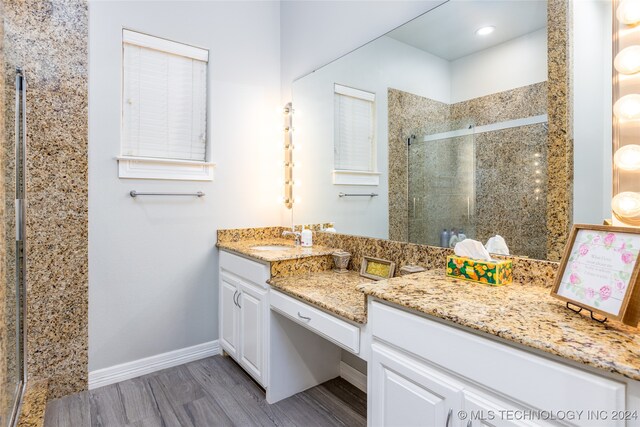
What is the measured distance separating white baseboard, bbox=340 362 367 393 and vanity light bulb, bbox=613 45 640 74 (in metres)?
1.99

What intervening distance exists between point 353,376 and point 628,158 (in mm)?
1886

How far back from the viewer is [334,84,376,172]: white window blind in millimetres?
2158

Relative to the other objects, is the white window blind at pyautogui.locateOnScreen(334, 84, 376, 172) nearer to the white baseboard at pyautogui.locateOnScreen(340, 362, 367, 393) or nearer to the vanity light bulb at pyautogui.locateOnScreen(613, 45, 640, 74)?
the vanity light bulb at pyautogui.locateOnScreen(613, 45, 640, 74)

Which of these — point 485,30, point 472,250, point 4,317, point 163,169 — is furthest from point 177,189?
point 485,30

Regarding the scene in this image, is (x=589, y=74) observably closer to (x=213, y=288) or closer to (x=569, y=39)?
(x=569, y=39)

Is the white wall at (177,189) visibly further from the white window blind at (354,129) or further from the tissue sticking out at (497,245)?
the tissue sticking out at (497,245)

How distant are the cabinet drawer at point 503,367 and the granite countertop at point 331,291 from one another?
0.79 feet

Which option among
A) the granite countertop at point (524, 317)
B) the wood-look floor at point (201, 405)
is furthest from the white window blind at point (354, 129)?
the wood-look floor at point (201, 405)

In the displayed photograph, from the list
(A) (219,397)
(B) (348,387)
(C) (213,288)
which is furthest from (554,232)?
(C) (213,288)

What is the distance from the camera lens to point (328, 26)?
8.19 ft

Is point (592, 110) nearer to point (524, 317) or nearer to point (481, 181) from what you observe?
point (481, 181)

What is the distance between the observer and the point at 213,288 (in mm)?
2727

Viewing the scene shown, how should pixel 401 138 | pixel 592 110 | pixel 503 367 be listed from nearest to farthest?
pixel 503 367 < pixel 592 110 < pixel 401 138

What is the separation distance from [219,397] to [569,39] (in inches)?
100
